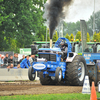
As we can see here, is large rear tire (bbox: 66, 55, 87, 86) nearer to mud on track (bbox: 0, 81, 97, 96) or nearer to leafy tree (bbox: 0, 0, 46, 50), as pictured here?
mud on track (bbox: 0, 81, 97, 96)

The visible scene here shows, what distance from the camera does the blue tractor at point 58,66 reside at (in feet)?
44.6

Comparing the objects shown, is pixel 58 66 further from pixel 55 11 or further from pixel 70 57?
pixel 55 11

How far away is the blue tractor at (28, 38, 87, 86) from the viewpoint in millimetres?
13602

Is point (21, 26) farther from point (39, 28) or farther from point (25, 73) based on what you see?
point (25, 73)

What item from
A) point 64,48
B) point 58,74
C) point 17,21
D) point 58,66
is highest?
point 17,21

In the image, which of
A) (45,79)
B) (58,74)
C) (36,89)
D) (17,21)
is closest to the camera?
(36,89)

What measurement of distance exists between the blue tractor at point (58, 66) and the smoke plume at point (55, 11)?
2030mm

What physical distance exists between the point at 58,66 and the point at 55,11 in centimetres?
422

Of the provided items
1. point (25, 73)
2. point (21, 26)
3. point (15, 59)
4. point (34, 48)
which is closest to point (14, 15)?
point (21, 26)

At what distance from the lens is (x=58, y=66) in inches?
552

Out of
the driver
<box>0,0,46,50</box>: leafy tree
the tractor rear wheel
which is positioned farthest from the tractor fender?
<box>0,0,46,50</box>: leafy tree

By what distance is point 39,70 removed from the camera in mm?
13586

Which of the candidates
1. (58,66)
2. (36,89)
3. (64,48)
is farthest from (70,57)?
(36,89)

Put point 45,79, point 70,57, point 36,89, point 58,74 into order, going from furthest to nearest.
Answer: point 45,79, point 70,57, point 58,74, point 36,89
